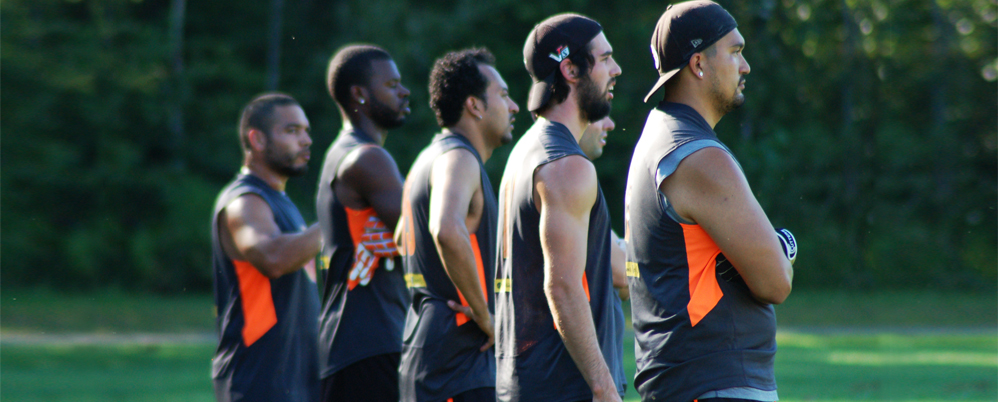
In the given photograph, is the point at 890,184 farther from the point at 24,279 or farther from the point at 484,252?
the point at 24,279

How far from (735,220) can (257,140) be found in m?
2.93

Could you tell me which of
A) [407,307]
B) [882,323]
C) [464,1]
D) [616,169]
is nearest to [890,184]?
[882,323]

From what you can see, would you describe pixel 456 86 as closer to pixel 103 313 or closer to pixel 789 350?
pixel 789 350

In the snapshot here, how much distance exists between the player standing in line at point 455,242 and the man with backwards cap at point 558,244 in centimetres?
51

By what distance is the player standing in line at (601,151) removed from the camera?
385 cm

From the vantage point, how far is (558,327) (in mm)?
3088

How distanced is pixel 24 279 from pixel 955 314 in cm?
2304

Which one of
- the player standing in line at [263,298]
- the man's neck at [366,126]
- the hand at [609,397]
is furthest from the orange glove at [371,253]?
the hand at [609,397]

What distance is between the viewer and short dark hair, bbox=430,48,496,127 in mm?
4352

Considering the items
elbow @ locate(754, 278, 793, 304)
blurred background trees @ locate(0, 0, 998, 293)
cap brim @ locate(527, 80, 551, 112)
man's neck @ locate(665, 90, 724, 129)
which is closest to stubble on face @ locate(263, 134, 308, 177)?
cap brim @ locate(527, 80, 551, 112)

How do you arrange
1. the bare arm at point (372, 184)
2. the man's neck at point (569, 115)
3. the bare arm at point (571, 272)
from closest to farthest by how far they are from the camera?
the bare arm at point (571, 272)
the man's neck at point (569, 115)
the bare arm at point (372, 184)

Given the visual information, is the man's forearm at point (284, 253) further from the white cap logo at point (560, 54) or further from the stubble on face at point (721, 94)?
the stubble on face at point (721, 94)

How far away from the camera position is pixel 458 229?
3.91 metres

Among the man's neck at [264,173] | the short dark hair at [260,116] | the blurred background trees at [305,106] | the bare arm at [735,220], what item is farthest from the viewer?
the blurred background trees at [305,106]
